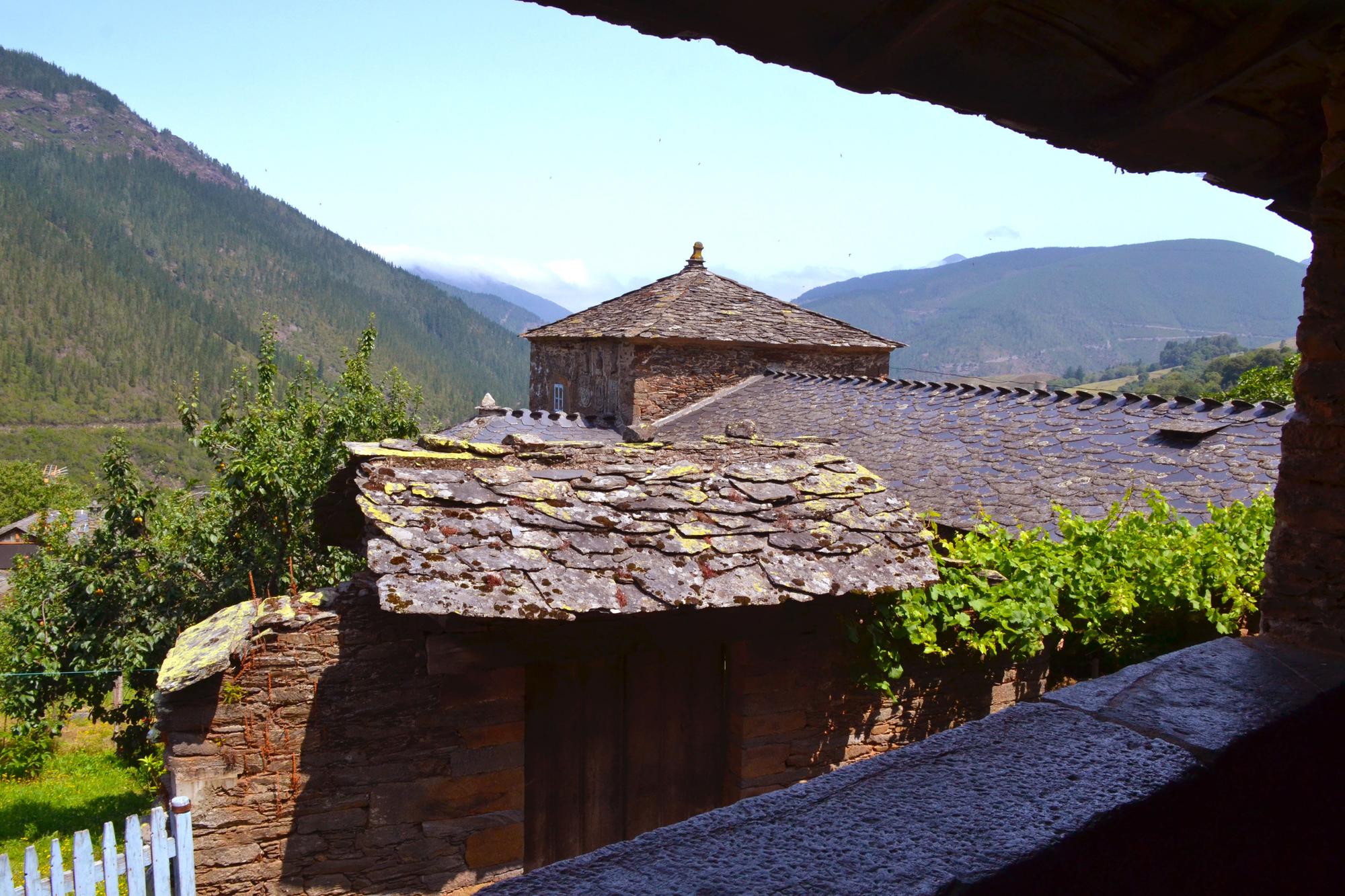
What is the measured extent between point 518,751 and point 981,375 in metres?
153

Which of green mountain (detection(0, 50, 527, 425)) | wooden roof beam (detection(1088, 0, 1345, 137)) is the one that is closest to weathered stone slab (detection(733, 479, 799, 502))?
wooden roof beam (detection(1088, 0, 1345, 137))

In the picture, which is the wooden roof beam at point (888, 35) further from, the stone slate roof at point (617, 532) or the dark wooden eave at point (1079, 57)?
the stone slate roof at point (617, 532)

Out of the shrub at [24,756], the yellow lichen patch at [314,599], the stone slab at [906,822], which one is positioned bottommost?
the shrub at [24,756]

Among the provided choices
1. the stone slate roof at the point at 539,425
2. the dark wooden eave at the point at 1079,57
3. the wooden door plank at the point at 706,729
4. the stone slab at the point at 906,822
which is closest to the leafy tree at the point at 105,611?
the stone slate roof at the point at 539,425

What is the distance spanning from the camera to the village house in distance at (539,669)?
4.74 meters

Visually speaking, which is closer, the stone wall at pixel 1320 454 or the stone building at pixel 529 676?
the stone wall at pixel 1320 454

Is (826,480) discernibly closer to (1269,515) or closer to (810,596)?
(810,596)

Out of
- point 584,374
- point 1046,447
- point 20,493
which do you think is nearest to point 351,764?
point 1046,447

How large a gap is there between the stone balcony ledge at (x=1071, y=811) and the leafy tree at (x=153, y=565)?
36.9 ft

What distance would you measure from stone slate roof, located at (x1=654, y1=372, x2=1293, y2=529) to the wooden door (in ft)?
16.8

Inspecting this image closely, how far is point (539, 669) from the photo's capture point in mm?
5180

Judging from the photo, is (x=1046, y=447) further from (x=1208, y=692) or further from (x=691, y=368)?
(x=1208, y=692)

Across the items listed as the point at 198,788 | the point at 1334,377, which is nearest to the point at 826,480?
the point at 1334,377

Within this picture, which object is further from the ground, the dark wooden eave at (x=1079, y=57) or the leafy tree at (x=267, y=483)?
the dark wooden eave at (x=1079, y=57)
